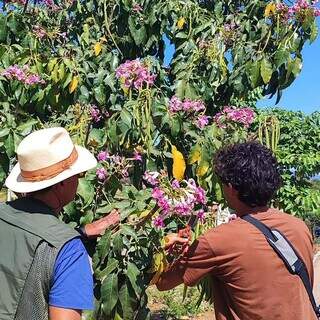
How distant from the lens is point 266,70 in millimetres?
2842

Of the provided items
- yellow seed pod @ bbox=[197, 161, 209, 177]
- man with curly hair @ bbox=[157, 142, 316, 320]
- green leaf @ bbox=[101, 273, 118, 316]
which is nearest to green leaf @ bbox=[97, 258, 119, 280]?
green leaf @ bbox=[101, 273, 118, 316]

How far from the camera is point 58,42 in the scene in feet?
10.6

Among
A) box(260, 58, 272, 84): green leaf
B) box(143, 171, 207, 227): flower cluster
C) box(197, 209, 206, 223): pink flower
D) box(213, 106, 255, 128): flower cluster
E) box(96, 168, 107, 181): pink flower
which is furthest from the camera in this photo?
box(260, 58, 272, 84): green leaf

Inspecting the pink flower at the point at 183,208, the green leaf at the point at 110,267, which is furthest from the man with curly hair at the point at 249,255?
the green leaf at the point at 110,267

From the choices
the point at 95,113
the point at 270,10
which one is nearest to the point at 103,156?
the point at 95,113

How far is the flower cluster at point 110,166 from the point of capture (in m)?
2.41

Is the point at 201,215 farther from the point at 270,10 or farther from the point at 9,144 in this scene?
the point at 270,10

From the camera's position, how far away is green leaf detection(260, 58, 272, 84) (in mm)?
2829

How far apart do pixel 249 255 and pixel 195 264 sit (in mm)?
169

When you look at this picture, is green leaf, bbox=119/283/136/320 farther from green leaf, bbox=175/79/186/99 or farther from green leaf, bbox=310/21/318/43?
green leaf, bbox=310/21/318/43

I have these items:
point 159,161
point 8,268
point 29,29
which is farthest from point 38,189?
point 29,29

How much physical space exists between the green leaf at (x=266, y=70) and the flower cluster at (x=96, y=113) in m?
0.75

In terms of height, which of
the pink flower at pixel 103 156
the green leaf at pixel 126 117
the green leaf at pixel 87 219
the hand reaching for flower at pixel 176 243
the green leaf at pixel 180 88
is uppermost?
the green leaf at pixel 180 88

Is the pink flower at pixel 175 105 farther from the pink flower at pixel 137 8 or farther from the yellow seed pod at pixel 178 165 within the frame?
the pink flower at pixel 137 8
